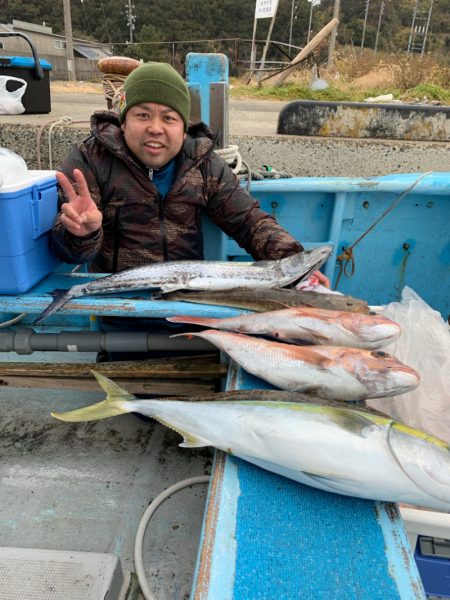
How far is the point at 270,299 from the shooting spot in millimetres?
2283

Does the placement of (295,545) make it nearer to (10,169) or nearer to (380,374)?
(380,374)

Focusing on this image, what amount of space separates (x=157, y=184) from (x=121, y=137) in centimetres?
38

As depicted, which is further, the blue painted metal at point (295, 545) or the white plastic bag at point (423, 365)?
the white plastic bag at point (423, 365)

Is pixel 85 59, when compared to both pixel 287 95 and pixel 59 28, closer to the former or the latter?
pixel 59 28

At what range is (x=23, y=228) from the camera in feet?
7.00

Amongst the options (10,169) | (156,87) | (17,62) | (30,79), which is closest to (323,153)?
(156,87)

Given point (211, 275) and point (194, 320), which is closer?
point (194, 320)

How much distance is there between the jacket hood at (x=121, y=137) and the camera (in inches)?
109

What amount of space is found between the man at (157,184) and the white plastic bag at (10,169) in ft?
1.15

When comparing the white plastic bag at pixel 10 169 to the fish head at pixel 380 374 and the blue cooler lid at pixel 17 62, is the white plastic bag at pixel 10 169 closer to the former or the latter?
the fish head at pixel 380 374

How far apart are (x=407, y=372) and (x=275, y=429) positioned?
62 cm

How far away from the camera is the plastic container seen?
497 cm

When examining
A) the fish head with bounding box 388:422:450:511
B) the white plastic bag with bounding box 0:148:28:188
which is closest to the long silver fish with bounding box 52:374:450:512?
the fish head with bounding box 388:422:450:511

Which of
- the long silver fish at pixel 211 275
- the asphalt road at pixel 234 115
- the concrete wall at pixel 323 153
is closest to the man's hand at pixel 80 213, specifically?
the long silver fish at pixel 211 275
